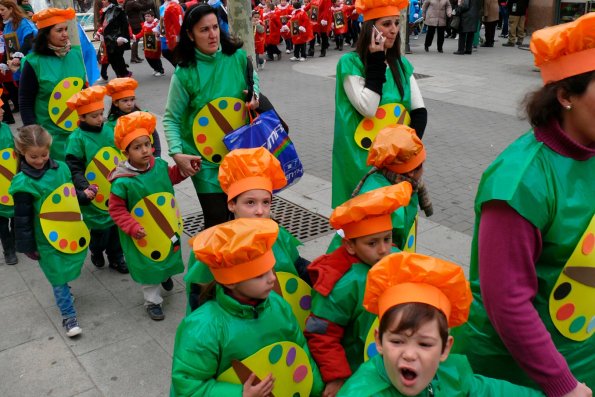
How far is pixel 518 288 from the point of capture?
1.80m

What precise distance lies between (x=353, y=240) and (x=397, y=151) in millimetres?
656

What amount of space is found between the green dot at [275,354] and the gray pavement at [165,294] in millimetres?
1252

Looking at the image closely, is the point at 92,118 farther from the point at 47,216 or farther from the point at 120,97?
the point at 47,216

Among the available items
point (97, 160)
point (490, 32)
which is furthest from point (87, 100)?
point (490, 32)

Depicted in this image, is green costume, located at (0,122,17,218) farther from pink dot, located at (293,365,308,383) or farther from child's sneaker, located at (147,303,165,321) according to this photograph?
pink dot, located at (293,365,308,383)

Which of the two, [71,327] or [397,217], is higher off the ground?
[397,217]

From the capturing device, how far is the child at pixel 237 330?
7.20ft

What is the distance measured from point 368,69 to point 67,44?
313 centimetres

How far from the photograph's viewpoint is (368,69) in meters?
3.80

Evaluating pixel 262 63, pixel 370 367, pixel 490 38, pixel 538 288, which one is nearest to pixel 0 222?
pixel 370 367

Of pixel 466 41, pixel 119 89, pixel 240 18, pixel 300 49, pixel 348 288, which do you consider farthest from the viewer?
pixel 300 49

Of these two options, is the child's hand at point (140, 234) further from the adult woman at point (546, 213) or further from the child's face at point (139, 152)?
the adult woman at point (546, 213)

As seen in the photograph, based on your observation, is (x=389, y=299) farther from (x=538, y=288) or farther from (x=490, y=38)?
(x=490, y=38)

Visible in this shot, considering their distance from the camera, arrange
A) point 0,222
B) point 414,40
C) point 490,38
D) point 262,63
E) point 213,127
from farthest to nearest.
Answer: point 414,40 → point 490,38 → point 262,63 → point 0,222 → point 213,127
